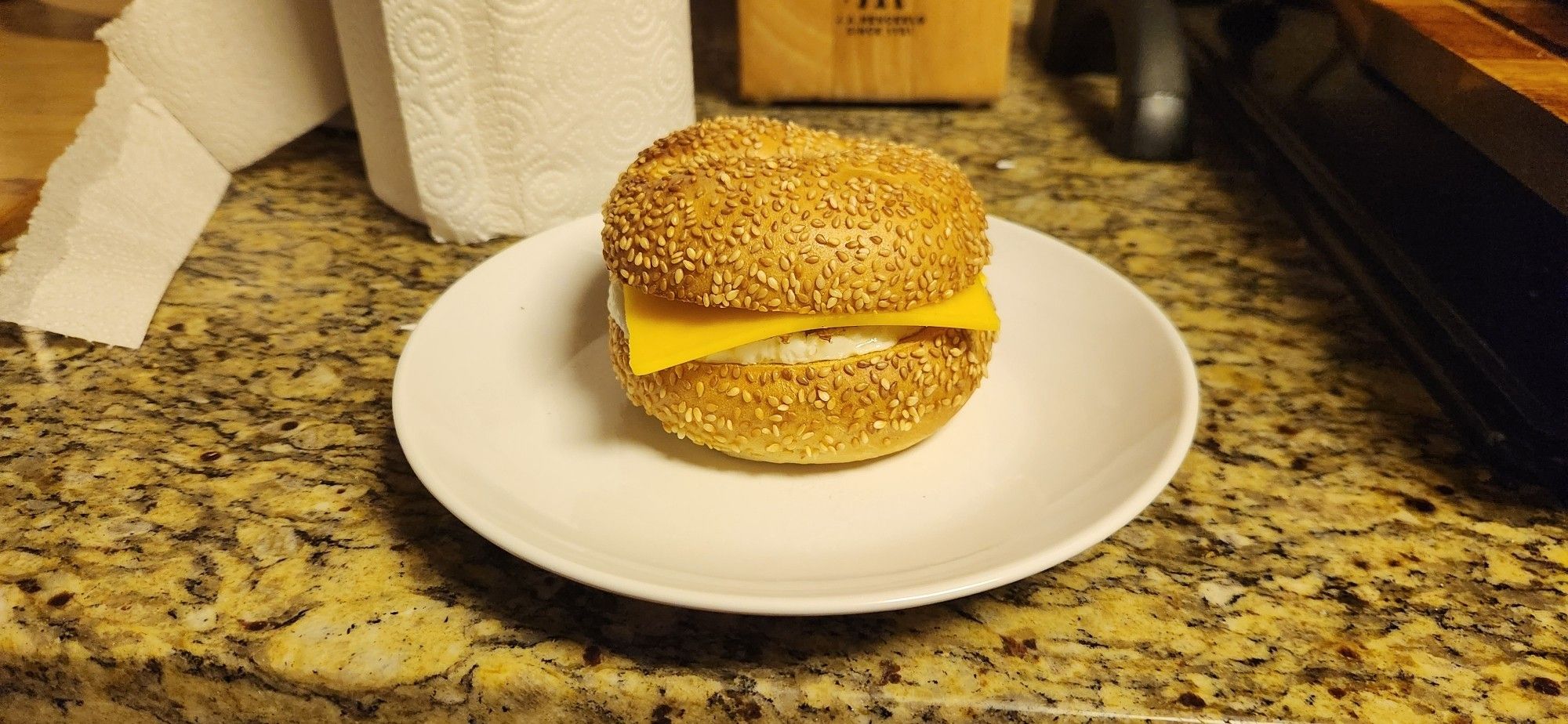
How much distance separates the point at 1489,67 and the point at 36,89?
1.79 m

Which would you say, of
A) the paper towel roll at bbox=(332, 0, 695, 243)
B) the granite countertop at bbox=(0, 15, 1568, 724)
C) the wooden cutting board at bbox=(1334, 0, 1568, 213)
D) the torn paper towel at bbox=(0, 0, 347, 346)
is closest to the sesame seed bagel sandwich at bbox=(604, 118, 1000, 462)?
the granite countertop at bbox=(0, 15, 1568, 724)

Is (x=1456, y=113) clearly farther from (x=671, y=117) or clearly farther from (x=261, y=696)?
(x=261, y=696)

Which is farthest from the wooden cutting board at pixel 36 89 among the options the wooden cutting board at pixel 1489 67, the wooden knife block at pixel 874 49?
the wooden cutting board at pixel 1489 67

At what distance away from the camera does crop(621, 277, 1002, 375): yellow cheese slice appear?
830mm

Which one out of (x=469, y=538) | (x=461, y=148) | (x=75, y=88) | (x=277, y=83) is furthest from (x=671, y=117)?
(x=75, y=88)

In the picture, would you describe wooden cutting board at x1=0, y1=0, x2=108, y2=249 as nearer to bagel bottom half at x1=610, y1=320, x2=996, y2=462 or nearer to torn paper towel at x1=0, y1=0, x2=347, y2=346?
torn paper towel at x1=0, y1=0, x2=347, y2=346

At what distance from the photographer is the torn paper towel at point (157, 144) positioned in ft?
3.61

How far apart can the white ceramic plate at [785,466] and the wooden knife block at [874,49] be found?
0.62m

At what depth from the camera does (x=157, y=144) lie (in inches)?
51.7

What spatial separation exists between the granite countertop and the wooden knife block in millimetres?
707

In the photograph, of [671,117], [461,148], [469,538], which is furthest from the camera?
[671,117]

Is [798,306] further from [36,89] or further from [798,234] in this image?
[36,89]

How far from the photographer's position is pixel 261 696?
0.72m

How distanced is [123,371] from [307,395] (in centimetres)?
22
